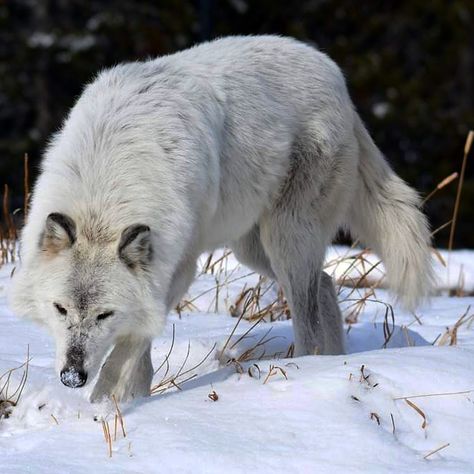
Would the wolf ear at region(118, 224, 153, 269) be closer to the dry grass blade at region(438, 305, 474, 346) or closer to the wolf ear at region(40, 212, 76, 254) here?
the wolf ear at region(40, 212, 76, 254)

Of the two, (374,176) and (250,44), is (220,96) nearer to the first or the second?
(250,44)

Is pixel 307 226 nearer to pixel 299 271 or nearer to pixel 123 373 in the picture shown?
pixel 299 271

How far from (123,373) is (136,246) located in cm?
60

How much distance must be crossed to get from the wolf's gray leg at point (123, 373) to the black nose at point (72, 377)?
35cm

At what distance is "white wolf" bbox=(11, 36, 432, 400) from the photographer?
442 centimetres

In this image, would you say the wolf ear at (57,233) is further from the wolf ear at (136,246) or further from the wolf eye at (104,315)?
the wolf eye at (104,315)

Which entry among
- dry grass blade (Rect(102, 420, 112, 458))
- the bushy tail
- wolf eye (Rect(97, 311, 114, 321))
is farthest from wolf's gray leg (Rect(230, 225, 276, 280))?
dry grass blade (Rect(102, 420, 112, 458))

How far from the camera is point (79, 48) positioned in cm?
1895

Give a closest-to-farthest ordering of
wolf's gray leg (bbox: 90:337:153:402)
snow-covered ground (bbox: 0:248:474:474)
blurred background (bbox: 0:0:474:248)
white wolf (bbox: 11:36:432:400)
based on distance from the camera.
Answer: snow-covered ground (bbox: 0:248:474:474) → white wolf (bbox: 11:36:432:400) → wolf's gray leg (bbox: 90:337:153:402) → blurred background (bbox: 0:0:474:248)

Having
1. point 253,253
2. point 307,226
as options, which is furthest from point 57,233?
point 253,253

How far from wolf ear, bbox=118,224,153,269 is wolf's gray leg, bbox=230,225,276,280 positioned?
1.66 m

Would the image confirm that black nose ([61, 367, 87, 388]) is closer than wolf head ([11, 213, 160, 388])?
Yes

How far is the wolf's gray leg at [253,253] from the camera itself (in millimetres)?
6098

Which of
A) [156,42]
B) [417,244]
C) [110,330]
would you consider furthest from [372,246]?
[156,42]
